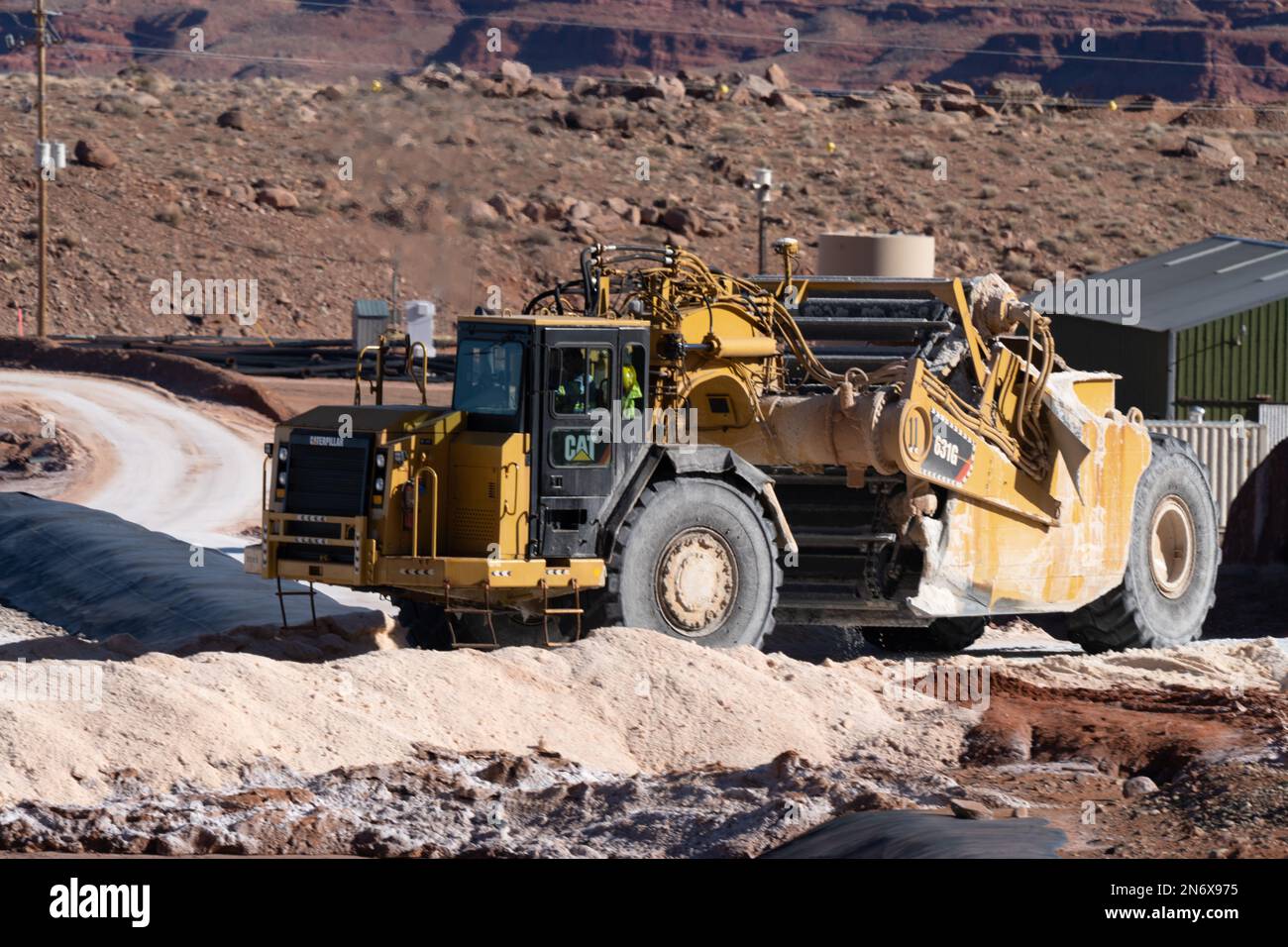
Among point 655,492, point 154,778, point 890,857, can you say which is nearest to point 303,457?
point 655,492

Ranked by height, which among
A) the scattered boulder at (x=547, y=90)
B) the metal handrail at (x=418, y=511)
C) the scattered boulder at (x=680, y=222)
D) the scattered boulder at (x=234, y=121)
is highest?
the scattered boulder at (x=547, y=90)

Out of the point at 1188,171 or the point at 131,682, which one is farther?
the point at 1188,171

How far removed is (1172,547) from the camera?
1986 centimetres

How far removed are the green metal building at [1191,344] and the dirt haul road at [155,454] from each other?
597 inches

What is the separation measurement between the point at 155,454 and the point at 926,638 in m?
17.8

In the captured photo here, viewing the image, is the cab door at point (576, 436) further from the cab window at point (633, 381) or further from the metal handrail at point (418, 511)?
the metal handrail at point (418, 511)

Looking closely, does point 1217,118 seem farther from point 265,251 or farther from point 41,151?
point 41,151

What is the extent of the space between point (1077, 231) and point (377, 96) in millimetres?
43698

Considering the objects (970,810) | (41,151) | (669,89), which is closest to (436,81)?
(41,151)

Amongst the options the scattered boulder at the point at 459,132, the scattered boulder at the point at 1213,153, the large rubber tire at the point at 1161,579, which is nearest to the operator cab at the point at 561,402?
the large rubber tire at the point at 1161,579

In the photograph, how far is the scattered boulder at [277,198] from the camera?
6322 centimetres

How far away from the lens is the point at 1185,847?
1027 cm

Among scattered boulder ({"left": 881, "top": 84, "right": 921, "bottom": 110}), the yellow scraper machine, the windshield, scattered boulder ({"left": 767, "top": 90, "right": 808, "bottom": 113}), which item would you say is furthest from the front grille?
scattered boulder ({"left": 881, "top": 84, "right": 921, "bottom": 110})
